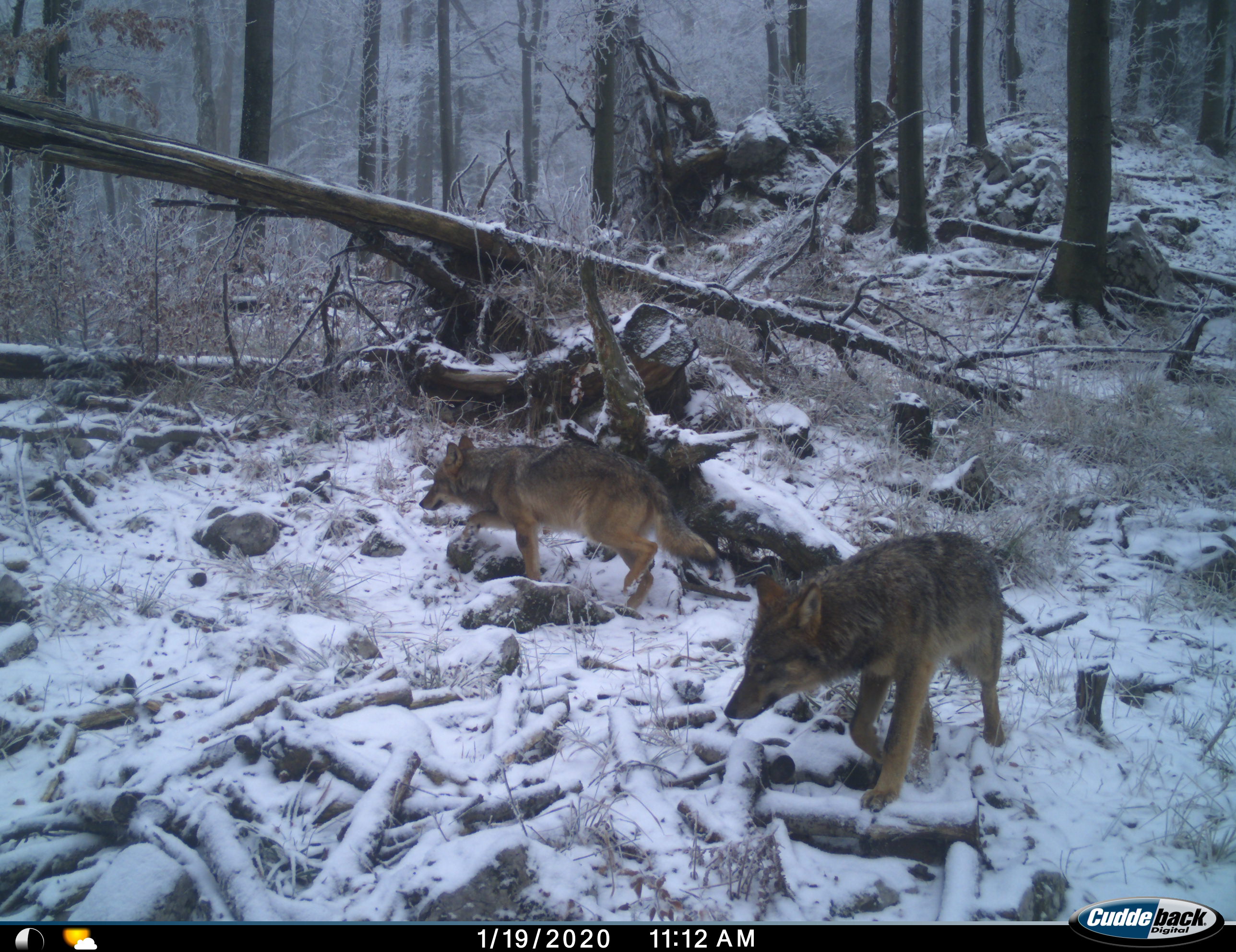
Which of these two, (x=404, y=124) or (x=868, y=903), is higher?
(x=404, y=124)

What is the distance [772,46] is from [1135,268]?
2260 cm

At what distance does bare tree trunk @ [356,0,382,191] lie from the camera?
1942 centimetres

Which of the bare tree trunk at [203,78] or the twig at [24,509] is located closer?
the twig at [24,509]

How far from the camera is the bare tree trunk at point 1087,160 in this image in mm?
8734

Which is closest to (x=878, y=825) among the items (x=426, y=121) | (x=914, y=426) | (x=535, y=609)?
(x=535, y=609)

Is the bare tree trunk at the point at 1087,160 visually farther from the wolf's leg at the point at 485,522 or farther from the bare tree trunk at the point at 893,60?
the wolf's leg at the point at 485,522

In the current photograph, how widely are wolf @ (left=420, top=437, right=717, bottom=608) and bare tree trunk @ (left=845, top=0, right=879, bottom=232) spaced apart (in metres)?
11.6

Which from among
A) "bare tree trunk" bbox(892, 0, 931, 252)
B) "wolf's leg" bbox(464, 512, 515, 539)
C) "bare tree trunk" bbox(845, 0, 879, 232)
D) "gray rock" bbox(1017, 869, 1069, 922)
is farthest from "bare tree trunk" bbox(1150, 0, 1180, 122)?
"gray rock" bbox(1017, 869, 1069, 922)

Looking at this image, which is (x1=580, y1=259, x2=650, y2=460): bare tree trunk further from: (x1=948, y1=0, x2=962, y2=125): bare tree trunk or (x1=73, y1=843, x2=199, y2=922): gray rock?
(x1=948, y1=0, x2=962, y2=125): bare tree trunk

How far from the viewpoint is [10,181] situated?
439 inches

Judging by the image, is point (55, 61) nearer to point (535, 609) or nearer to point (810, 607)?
point (535, 609)

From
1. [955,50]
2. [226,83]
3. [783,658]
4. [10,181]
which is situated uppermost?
[226,83]

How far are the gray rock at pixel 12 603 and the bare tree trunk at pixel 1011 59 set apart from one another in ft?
90.3

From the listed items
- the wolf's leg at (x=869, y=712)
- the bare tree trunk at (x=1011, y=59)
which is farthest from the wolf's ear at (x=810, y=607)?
the bare tree trunk at (x=1011, y=59)
